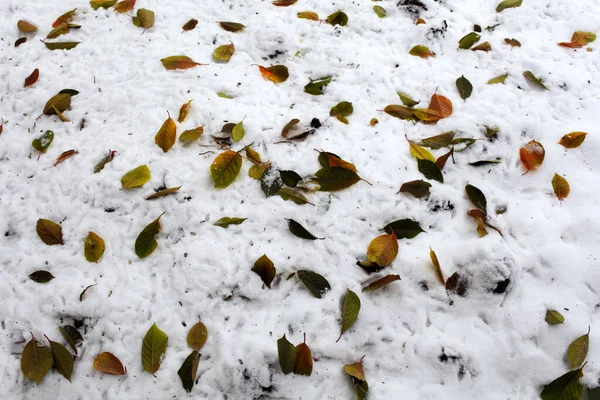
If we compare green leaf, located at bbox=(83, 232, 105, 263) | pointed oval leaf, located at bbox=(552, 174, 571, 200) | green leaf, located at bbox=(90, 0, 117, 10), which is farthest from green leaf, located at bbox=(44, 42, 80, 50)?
pointed oval leaf, located at bbox=(552, 174, 571, 200)

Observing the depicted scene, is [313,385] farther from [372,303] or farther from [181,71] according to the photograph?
[181,71]

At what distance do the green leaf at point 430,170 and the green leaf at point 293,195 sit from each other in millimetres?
557

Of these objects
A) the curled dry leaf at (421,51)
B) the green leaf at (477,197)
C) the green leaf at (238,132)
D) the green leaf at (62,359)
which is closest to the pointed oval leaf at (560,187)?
the green leaf at (477,197)

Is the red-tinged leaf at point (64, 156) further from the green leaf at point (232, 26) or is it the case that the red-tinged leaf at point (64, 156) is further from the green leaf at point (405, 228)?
the green leaf at point (405, 228)

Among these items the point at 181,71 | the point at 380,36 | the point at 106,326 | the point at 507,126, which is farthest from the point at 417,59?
the point at 106,326

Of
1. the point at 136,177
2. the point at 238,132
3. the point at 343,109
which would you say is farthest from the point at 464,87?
the point at 136,177

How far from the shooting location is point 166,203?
75.7 inches

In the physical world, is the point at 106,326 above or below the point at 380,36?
below

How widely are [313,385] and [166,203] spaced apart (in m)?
1.00

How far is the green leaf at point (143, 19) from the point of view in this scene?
8.52ft

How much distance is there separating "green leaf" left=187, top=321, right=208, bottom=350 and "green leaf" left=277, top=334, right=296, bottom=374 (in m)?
0.29

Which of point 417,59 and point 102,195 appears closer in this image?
point 102,195

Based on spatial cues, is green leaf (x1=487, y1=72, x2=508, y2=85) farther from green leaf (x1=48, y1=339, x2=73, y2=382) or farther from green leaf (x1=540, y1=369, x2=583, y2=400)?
green leaf (x1=48, y1=339, x2=73, y2=382)

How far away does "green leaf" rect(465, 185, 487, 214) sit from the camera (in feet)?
6.14
